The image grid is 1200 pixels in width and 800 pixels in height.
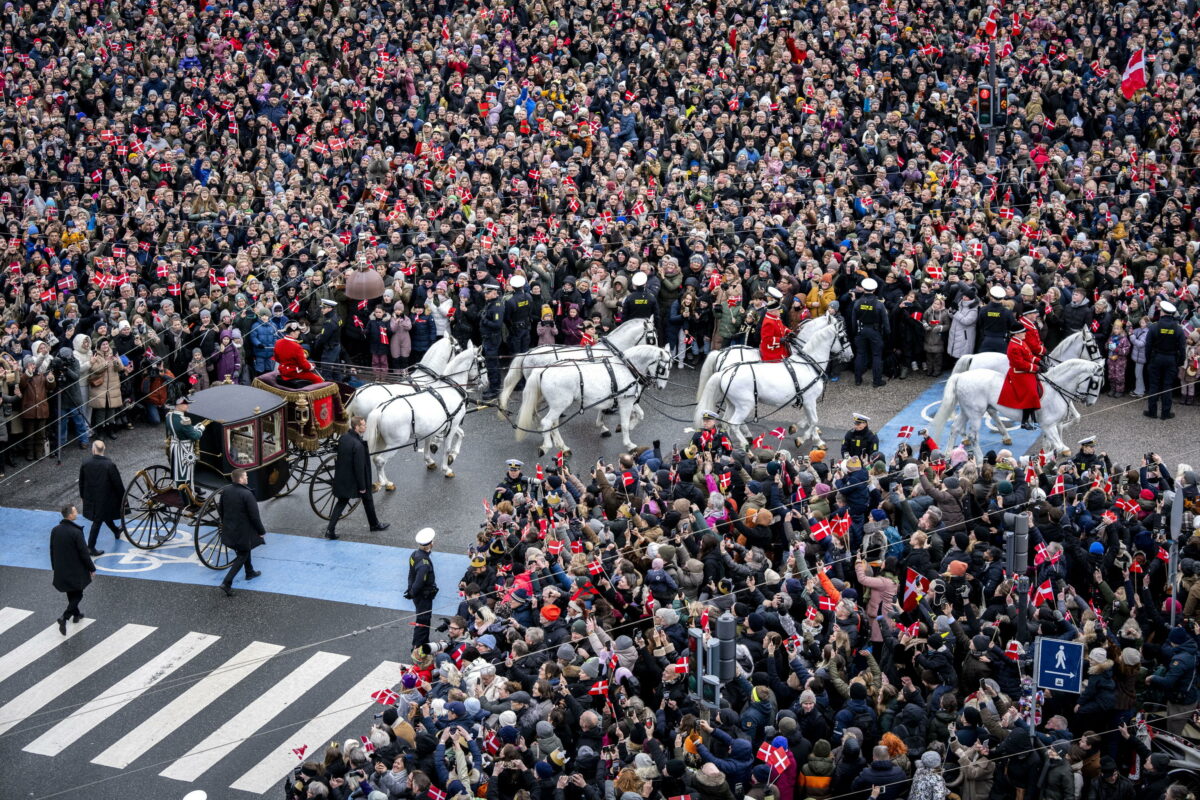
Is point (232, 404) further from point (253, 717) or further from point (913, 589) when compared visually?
point (913, 589)

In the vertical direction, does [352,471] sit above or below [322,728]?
above

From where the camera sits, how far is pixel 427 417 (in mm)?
23797

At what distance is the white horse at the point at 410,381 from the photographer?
23516 millimetres

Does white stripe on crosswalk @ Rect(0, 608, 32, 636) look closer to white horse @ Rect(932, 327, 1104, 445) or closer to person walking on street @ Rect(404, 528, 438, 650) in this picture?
person walking on street @ Rect(404, 528, 438, 650)

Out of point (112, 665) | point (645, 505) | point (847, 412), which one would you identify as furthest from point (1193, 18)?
point (112, 665)

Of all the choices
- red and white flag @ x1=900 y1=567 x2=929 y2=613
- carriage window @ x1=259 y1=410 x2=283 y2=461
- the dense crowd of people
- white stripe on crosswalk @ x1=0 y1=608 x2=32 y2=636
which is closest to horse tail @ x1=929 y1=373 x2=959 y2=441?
the dense crowd of people

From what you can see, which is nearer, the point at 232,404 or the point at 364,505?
the point at 232,404

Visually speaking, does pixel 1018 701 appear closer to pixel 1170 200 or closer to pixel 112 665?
pixel 112 665

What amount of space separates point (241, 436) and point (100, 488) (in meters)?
2.07

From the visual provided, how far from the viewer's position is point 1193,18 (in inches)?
1374

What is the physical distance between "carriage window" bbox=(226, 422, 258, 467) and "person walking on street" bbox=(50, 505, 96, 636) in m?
2.27

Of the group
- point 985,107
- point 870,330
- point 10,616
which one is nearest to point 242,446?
point 10,616

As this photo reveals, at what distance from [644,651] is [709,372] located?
9.51 metres

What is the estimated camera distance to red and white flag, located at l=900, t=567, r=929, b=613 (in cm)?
1747
